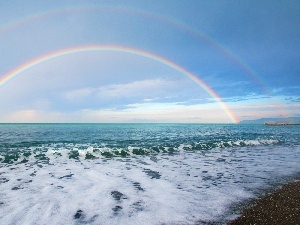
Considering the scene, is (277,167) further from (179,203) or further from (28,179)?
(28,179)

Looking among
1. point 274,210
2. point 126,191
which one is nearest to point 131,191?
point 126,191

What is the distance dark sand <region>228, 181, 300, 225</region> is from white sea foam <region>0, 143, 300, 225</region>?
0.83 m

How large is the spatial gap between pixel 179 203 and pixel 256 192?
413cm

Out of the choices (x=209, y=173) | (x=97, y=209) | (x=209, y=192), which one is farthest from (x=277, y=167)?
(x=97, y=209)

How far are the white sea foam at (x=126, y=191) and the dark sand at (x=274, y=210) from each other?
83cm

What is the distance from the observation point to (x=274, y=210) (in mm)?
8875

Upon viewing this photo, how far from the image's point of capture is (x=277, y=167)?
18547 mm

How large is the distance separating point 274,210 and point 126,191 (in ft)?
22.0

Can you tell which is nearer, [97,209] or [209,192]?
[97,209]

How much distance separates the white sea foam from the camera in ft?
28.8

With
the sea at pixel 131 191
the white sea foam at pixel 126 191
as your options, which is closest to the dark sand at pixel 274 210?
the sea at pixel 131 191

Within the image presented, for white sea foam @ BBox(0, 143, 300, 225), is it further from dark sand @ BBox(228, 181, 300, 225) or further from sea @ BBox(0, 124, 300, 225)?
dark sand @ BBox(228, 181, 300, 225)

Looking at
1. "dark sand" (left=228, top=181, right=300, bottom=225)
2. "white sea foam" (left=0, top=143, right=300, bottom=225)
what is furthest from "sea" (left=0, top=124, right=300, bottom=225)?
"dark sand" (left=228, top=181, right=300, bottom=225)

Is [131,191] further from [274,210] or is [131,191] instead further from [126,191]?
[274,210]
